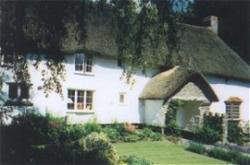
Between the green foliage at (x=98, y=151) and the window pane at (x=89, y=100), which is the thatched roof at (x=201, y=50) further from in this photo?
the green foliage at (x=98, y=151)

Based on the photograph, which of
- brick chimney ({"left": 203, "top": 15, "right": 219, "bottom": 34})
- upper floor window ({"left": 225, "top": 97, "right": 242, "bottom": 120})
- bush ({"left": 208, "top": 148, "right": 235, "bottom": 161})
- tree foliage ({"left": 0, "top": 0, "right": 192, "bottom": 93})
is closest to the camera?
tree foliage ({"left": 0, "top": 0, "right": 192, "bottom": 93})

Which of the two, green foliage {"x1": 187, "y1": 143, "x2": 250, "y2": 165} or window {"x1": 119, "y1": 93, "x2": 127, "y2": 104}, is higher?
window {"x1": 119, "y1": 93, "x2": 127, "y2": 104}

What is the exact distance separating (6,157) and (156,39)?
583 cm

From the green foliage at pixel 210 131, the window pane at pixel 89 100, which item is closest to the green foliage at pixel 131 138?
the window pane at pixel 89 100

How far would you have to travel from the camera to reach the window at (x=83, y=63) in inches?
1027

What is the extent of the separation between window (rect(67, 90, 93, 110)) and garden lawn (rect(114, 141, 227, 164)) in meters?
→ 5.86

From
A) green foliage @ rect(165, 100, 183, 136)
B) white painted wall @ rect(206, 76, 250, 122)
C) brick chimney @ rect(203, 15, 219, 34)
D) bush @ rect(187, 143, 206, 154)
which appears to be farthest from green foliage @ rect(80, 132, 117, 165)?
brick chimney @ rect(203, 15, 219, 34)

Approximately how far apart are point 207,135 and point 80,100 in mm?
8076

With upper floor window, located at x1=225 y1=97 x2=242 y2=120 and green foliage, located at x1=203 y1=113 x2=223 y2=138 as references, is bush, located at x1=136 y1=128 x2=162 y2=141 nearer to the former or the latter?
green foliage, located at x1=203 y1=113 x2=223 y2=138

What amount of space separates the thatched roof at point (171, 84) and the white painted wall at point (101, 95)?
0.84 metres

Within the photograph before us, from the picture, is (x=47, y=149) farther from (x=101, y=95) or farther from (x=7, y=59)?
(x=101, y=95)

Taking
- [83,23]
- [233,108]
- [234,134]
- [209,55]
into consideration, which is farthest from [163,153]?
[233,108]

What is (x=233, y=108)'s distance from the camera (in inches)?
1339

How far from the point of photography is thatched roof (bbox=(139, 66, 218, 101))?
26.6 m
